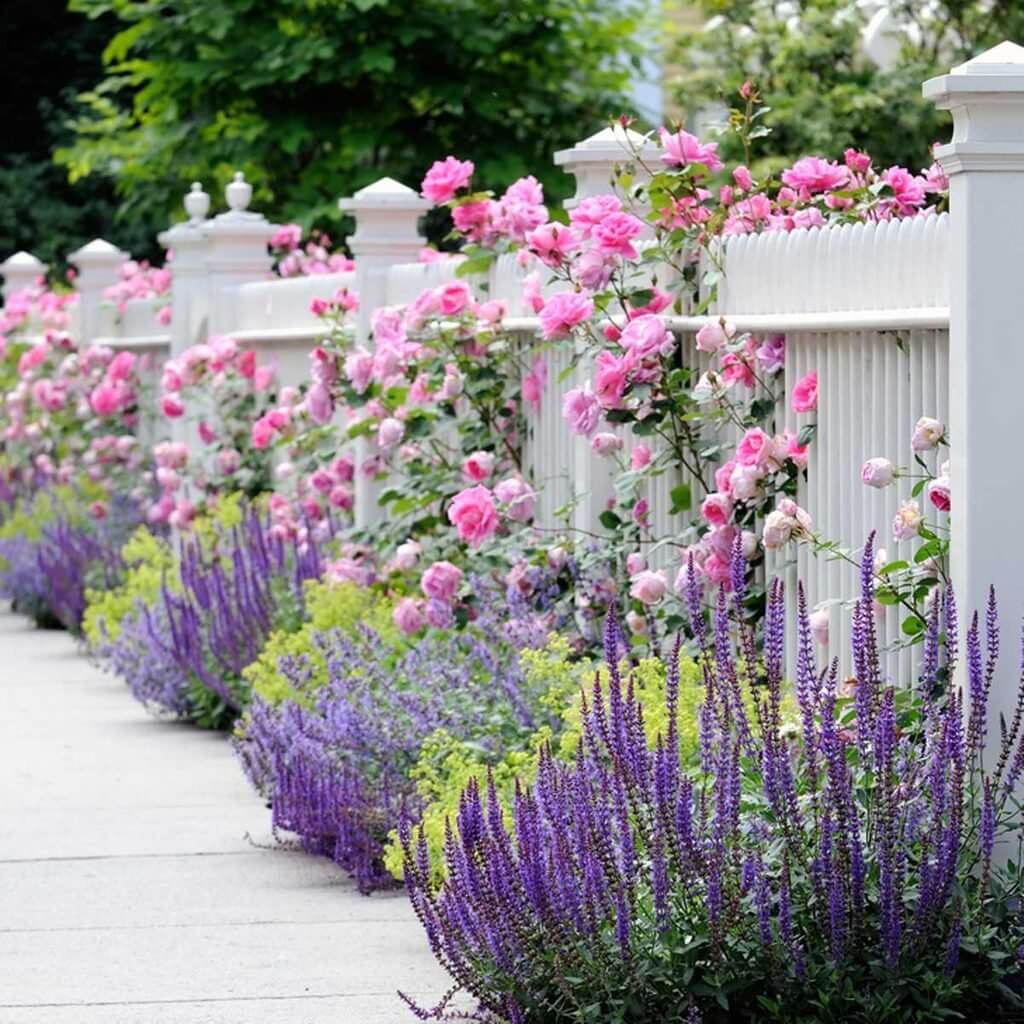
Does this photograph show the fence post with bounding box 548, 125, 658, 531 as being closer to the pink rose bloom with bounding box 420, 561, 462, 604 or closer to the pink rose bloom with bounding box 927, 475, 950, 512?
the pink rose bloom with bounding box 420, 561, 462, 604

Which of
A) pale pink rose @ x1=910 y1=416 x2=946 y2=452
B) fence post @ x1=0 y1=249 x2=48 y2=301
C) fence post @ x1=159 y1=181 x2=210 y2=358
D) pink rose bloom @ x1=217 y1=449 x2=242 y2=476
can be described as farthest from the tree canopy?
pale pink rose @ x1=910 y1=416 x2=946 y2=452

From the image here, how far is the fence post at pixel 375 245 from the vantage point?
8.89 meters

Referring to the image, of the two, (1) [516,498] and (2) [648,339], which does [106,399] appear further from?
(2) [648,339]

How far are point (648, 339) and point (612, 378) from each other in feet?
0.44

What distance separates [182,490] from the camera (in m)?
11.8

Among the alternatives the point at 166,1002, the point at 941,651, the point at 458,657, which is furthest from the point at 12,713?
the point at 941,651

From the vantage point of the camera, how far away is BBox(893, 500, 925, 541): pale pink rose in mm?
4543

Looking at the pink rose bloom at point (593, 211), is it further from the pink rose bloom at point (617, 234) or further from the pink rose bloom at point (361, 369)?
the pink rose bloom at point (361, 369)

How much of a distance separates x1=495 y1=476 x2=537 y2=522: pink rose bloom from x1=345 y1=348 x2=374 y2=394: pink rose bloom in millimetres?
1216

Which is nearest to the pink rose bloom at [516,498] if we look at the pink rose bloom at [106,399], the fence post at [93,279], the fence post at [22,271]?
the pink rose bloom at [106,399]

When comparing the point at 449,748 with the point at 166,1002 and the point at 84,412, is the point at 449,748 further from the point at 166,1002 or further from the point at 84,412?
the point at 84,412

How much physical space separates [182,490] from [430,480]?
4142mm

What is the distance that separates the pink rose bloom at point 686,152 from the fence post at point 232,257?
533 centimetres

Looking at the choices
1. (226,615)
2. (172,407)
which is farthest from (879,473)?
(172,407)
